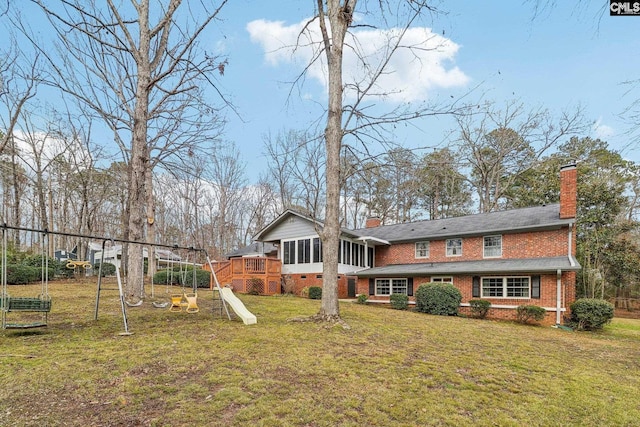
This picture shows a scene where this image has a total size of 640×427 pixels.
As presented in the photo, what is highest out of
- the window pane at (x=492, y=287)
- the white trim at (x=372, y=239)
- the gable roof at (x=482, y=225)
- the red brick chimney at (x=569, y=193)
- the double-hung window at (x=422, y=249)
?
the red brick chimney at (x=569, y=193)

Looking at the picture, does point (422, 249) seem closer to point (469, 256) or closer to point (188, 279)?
point (469, 256)

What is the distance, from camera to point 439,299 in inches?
584

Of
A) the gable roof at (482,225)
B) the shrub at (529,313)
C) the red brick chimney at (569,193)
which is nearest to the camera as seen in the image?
the shrub at (529,313)

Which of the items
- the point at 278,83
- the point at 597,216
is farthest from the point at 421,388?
the point at 597,216

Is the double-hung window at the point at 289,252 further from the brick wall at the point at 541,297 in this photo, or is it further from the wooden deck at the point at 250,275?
the brick wall at the point at 541,297

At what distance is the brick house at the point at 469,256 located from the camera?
14180mm

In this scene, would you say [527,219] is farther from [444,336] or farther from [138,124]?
[138,124]

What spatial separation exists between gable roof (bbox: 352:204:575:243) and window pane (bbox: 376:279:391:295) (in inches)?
100.0

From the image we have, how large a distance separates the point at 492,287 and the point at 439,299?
8.20ft

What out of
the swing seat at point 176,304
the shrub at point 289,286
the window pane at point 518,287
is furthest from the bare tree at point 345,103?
the shrub at point 289,286

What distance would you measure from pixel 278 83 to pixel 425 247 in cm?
1253

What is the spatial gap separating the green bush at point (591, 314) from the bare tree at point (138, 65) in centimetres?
1571

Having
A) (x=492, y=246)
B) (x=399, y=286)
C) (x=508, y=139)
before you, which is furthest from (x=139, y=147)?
(x=508, y=139)

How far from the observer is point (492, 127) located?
28.0 metres
